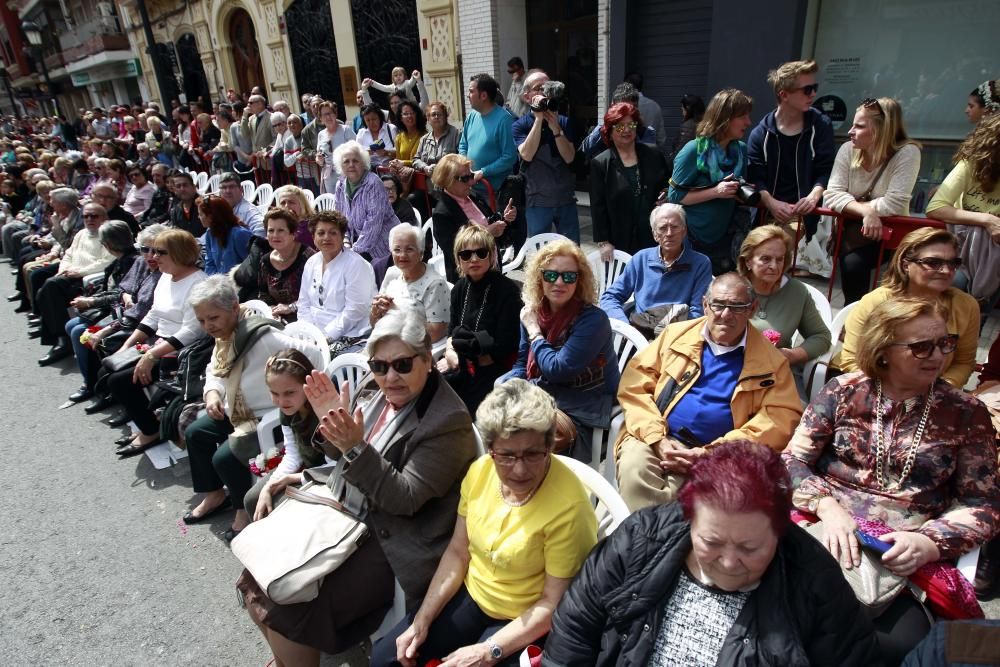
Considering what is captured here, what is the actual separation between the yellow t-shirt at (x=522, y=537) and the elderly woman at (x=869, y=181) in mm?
2887

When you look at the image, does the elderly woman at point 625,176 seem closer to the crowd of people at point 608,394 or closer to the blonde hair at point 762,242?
the crowd of people at point 608,394

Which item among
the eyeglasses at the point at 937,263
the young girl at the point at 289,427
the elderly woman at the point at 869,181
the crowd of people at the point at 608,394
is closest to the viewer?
the crowd of people at the point at 608,394

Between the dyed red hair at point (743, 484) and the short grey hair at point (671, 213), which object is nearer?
the dyed red hair at point (743, 484)

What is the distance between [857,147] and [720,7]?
3.33 meters

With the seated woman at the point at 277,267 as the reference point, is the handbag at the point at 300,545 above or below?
below

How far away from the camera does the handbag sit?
1931 mm

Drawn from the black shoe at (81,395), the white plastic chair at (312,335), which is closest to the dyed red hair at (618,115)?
the white plastic chair at (312,335)

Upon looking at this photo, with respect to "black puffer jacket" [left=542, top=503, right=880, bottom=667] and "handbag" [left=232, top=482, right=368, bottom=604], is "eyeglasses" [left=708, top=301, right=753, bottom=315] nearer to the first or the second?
"black puffer jacket" [left=542, top=503, right=880, bottom=667]

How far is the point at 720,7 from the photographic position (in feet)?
19.9

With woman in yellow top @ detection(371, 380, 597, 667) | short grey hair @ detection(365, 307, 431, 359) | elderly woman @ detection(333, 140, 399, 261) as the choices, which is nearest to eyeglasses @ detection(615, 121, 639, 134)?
elderly woman @ detection(333, 140, 399, 261)

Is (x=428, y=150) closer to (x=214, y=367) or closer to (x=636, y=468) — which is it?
(x=214, y=367)

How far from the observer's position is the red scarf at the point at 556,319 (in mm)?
2656

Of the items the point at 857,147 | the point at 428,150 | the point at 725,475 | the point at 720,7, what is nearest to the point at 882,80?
the point at 720,7

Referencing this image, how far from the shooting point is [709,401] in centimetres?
235
